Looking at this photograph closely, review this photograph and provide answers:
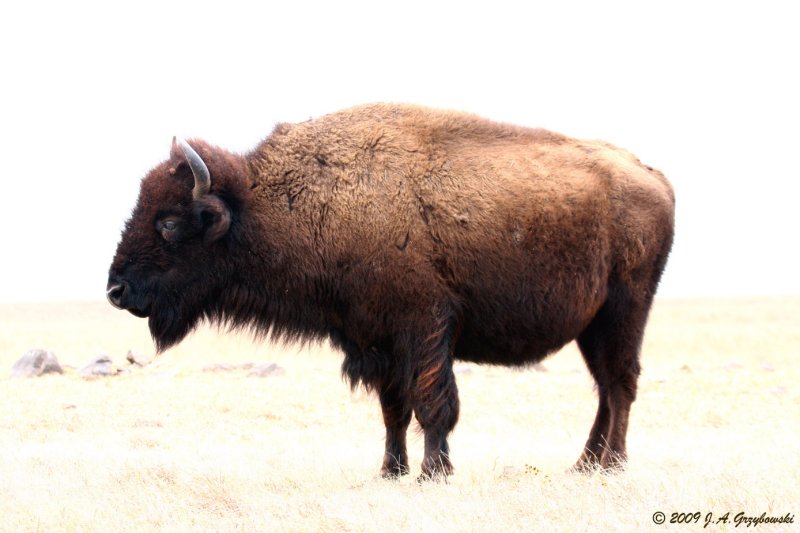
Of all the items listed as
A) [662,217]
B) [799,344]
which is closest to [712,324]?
[799,344]

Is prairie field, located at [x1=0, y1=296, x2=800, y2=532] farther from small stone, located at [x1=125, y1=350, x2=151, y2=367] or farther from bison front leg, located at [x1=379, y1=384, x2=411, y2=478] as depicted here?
small stone, located at [x1=125, y1=350, x2=151, y2=367]

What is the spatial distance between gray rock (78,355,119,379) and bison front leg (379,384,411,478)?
1020 centimetres

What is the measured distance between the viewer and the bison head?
27.9 ft

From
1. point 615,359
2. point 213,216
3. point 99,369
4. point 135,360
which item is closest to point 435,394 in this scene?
point 615,359

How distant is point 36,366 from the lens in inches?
724

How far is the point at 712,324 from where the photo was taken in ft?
150

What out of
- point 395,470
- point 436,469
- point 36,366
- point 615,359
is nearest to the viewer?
point 436,469

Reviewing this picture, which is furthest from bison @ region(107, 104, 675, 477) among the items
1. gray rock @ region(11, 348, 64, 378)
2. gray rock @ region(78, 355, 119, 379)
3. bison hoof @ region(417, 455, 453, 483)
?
gray rock @ region(11, 348, 64, 378)

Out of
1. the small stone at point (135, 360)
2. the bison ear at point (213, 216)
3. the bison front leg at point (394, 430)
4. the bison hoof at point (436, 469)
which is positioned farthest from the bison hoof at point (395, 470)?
the small stone at point (135, 360)

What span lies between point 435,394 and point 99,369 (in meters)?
11.4

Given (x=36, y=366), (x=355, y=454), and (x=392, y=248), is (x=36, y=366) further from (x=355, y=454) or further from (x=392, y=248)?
(x=392, y=248)

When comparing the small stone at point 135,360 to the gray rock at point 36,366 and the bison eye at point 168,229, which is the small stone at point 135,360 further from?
the bison eye at point 168,229

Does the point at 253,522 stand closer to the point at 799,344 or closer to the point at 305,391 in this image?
the point at 305,391

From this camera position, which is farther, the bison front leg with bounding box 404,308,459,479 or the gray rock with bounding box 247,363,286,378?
the gray rock with bounding box 247,363,286,378
